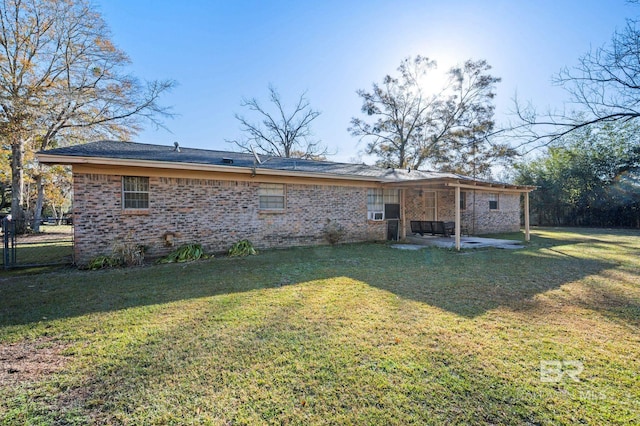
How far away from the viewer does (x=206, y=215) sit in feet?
30.2

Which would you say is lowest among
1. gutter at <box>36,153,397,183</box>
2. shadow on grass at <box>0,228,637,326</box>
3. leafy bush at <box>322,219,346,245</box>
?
shadow on grass at <box>0,228,637,326</box>

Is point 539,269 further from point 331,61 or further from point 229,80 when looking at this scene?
point 229,80

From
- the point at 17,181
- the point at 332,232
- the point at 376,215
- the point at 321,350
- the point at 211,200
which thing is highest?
the point at 17,181

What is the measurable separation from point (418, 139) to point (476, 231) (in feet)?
49.0

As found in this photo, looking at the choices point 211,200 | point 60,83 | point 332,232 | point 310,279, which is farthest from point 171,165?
point 60,83

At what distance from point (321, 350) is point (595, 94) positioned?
1014 centimetres

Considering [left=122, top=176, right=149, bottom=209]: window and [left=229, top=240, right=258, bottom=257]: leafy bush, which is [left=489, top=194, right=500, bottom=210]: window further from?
[left=122, top=176, right=149, bottom=209]: window

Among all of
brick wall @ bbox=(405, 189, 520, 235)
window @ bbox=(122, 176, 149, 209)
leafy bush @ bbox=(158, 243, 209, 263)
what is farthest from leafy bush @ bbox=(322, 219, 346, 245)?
window @ bbox=(122, 176, 149, 209)

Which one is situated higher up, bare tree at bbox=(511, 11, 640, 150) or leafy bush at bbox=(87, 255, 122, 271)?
bare tree at bbox=(511, 11, 640, 150)

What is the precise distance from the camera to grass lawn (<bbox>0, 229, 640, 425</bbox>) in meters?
2.24

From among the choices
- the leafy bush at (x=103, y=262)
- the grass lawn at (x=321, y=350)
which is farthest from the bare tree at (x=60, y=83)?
the grass lawn at (x=321, y=350)

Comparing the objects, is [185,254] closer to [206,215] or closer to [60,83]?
[206,215]

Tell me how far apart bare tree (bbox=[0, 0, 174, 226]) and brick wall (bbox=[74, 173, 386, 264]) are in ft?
36.6

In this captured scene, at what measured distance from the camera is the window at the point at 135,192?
825 cm
